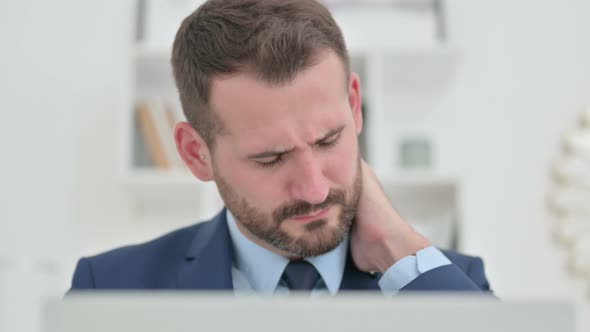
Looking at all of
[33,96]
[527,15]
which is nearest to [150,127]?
[33,96]

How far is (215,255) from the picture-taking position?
4.70 feet

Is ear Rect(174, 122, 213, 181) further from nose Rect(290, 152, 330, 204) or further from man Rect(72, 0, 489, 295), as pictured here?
nose Rect(290, 152, 330, 204)

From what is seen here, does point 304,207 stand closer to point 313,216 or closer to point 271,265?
point 313,216

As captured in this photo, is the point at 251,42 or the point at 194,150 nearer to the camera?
the point at 251,42

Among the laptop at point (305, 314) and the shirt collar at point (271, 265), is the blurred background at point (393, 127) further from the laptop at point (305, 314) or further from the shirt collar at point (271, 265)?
the laptop at point (305, 314)

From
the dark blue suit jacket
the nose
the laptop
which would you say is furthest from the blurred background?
the laptop

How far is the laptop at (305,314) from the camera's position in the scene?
521 millimetres

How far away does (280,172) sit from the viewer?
1.33 meters

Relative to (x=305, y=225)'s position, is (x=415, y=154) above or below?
below

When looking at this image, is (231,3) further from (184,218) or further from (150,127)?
(184,218)

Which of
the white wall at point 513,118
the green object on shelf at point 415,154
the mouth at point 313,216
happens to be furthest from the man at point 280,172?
the white wall at point 513,118

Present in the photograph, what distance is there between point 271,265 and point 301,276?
60mm

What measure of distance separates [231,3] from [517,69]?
1691mm

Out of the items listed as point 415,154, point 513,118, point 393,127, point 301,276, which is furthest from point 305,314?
point 513,118
